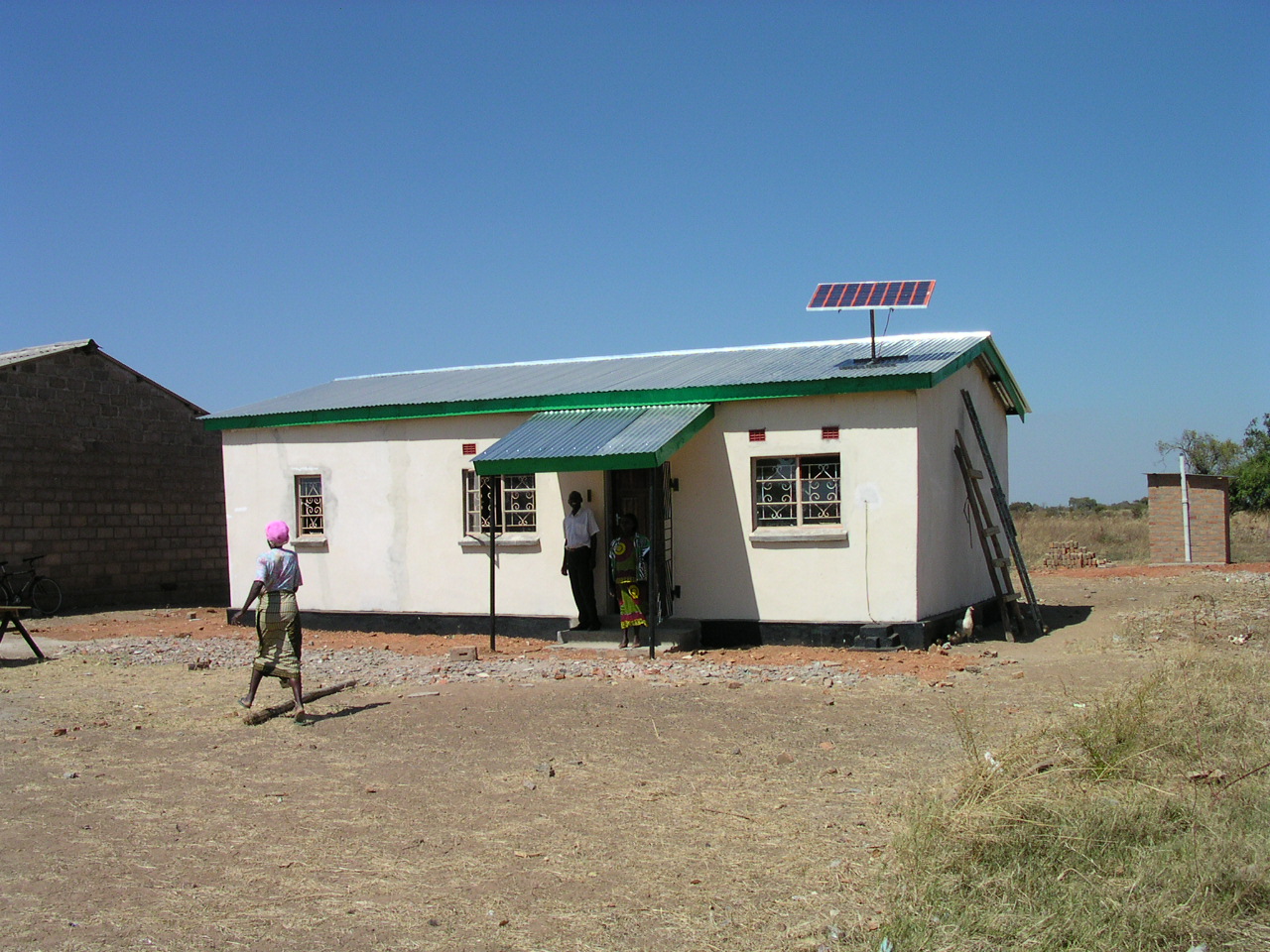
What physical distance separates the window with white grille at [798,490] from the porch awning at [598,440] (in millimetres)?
994

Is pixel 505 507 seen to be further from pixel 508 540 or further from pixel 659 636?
pixel 659 636

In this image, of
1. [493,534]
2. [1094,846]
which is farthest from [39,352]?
[1094,846]

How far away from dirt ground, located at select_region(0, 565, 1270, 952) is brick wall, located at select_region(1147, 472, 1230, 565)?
12.1 m

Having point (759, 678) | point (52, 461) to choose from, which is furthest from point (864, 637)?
point (52, 461)

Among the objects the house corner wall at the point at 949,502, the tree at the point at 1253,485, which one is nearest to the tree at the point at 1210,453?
the tree at the point at 1253,485

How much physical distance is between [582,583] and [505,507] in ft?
5.39

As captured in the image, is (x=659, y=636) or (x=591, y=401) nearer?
(x=659, y=636)

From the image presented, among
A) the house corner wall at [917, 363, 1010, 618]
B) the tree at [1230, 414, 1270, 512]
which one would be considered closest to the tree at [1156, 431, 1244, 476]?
the tree at [1230, 414, 1270, 512]

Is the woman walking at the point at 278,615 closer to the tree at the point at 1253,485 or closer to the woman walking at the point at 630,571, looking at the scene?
the woman walking at the point at 630,571

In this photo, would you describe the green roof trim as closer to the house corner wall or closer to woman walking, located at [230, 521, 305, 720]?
the house corner wall

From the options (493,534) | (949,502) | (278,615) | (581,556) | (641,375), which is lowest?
(278,615)

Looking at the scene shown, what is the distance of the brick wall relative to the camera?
74.8ft

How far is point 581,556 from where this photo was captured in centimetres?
1367

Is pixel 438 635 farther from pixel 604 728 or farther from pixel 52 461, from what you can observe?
pixel 52 461
